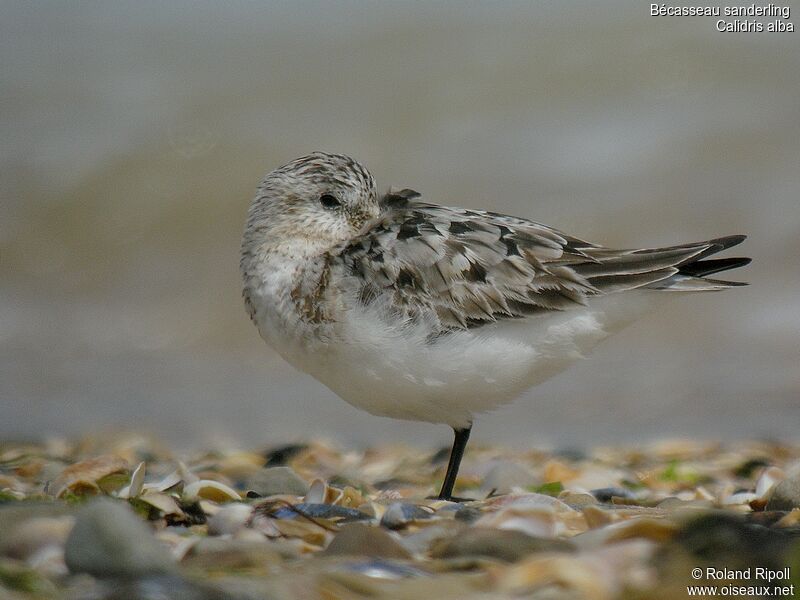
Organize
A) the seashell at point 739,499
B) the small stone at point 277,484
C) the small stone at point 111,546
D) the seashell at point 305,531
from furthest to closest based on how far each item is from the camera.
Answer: the small stone at point 277,484 < the seashell at point 739,499 < the seashell at point 305,531 < the small stone at point 111,546

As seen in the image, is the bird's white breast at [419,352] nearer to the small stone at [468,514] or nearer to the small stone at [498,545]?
the small stone at [468,514]

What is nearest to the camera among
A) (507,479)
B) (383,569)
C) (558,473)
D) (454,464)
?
(383,569)

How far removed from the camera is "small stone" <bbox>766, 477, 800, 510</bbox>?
3.77 metres

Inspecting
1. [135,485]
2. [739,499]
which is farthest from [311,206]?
[739,499]

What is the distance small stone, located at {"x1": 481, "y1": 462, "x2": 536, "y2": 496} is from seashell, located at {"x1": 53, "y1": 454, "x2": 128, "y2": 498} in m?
1.68

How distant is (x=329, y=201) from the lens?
494 cm

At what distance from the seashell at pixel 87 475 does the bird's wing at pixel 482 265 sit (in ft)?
4.03

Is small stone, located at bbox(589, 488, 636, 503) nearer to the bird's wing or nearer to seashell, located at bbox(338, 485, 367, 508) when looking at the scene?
the bird's wing

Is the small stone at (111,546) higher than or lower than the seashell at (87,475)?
lower

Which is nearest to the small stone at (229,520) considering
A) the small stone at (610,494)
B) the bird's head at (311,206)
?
the bird's head at (311,206)

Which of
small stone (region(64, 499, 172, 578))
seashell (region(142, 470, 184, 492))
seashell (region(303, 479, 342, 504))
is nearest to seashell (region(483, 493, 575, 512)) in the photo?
seashell (region(303, 479, 342, 504))

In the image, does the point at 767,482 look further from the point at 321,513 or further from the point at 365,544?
the point at 365,544

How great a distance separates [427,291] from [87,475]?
1556 mm

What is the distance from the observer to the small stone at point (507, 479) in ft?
16.3
